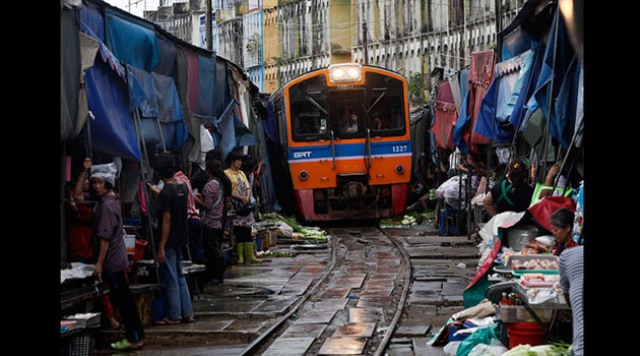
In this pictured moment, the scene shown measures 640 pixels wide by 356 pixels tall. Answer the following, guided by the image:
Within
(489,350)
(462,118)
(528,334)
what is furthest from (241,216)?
(528,334)

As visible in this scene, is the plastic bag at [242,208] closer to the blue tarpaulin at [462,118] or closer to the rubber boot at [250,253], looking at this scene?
the rubber boot at [250,253]

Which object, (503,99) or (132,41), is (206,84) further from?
(503,99)

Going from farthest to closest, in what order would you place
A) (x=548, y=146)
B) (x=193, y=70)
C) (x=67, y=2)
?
(x=193, y=70), (x=548, y=146), (x=67, y=2)

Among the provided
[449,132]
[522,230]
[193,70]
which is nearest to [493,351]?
[522,230]

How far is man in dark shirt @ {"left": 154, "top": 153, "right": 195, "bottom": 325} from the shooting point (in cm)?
934

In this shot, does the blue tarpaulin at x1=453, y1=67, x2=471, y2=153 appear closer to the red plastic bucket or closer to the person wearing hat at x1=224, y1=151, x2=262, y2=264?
the person wearing hat at x1=224, y1=151, x2=262, y2=264

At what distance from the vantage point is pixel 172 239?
9.43 meters

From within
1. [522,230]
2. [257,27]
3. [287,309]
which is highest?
[257,27]

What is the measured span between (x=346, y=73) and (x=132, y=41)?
10.3 m

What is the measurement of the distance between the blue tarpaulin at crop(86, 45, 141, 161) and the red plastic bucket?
414cm

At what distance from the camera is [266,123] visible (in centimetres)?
2402

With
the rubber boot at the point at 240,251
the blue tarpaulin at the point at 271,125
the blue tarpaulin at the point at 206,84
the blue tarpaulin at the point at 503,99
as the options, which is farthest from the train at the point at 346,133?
the blue tarpaulin at the point at 503,99
